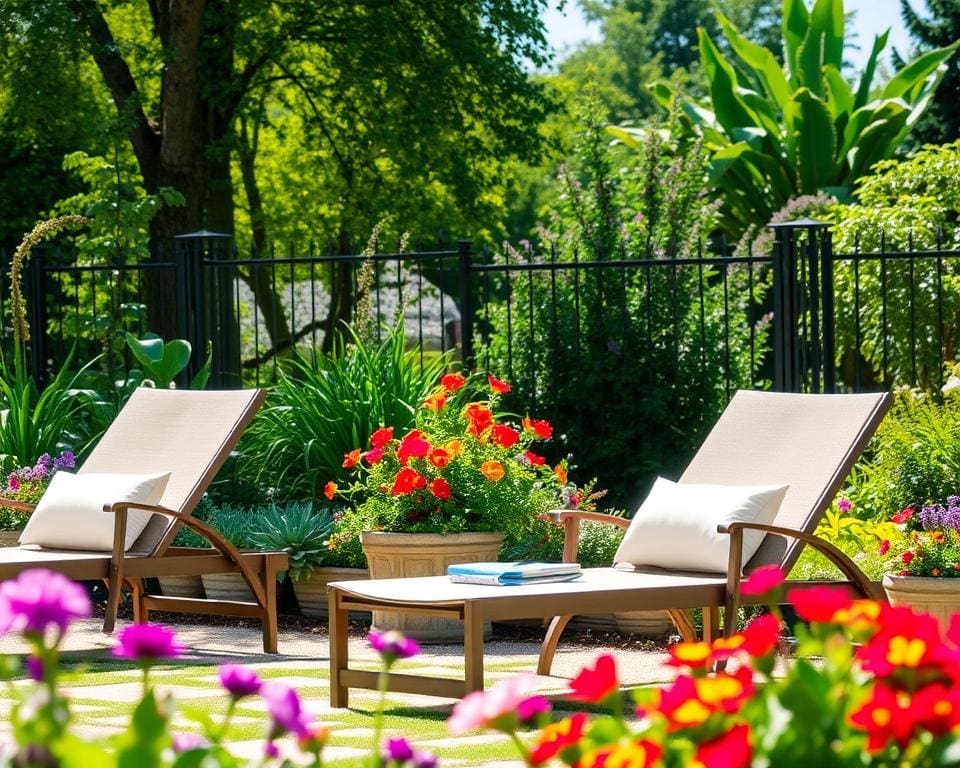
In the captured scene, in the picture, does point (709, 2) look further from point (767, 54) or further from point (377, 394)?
point (377, 394)

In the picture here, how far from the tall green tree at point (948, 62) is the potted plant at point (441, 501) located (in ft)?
53.9

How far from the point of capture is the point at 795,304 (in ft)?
24.5

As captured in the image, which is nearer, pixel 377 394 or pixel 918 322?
pixel 377 394

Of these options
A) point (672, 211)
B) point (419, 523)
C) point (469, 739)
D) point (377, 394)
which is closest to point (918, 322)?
point (672, 211)

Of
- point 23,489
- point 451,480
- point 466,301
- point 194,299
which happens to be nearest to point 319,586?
point 451,480

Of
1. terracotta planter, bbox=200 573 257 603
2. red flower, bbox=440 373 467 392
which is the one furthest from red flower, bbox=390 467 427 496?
terracotta planter, bbox=200 573 257 603

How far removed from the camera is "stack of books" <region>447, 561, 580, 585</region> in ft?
15.2

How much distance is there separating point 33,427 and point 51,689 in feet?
21.5

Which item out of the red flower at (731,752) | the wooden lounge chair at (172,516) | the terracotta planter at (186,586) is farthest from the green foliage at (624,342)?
the red flower at (731,752)

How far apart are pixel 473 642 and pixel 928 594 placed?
6.16 feet

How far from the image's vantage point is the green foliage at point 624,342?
872 cm

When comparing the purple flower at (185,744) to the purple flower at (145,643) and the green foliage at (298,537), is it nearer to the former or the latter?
the purple flower at (145,643)

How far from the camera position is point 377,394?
7.39 metres

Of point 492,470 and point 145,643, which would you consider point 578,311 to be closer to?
point 492,470
